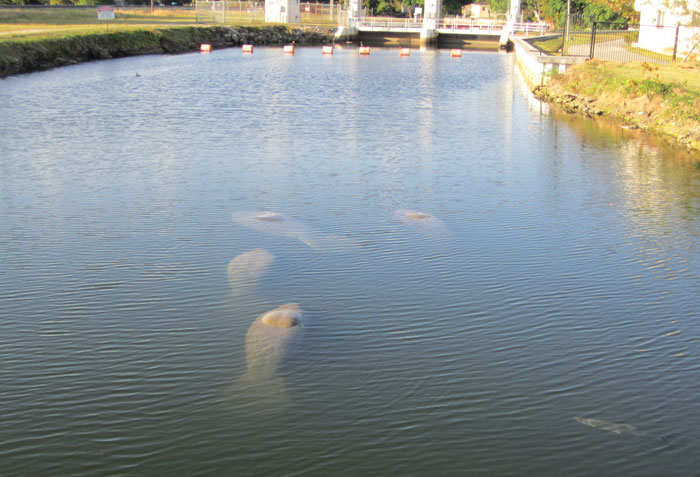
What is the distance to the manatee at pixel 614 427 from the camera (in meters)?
6.43

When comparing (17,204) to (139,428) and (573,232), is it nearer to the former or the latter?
(139,428)

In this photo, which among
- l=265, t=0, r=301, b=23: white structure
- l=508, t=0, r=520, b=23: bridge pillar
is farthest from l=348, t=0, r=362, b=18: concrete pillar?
l=508, t=0, r=520, b=23: bridge pillar

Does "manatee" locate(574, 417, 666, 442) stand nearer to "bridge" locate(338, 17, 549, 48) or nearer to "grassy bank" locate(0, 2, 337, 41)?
"grassy bank" locate(0, 2, 337, 41)

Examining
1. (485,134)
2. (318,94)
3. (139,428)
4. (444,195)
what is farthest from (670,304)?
(318,94)

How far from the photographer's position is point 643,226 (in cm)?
1236

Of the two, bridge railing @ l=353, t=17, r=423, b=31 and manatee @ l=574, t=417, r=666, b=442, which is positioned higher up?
bridge railing @ l=353, t=17, r=423, b=31

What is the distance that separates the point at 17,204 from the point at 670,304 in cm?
982

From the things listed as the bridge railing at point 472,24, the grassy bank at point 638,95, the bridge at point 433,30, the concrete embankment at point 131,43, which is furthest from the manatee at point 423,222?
the bridge railing at point 472,24

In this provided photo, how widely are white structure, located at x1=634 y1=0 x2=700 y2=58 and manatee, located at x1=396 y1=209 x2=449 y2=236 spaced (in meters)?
17.5

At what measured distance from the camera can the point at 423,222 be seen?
12.1 meters

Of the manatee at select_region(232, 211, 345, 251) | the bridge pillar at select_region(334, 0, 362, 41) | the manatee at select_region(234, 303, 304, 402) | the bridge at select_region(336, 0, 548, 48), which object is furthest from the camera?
the bridge at select_region(336, 0, 548, 48)

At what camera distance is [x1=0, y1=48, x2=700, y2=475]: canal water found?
624cm

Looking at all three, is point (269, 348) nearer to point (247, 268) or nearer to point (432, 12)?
point (247, 268)

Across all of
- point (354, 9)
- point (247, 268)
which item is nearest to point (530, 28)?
point (354, 9)
